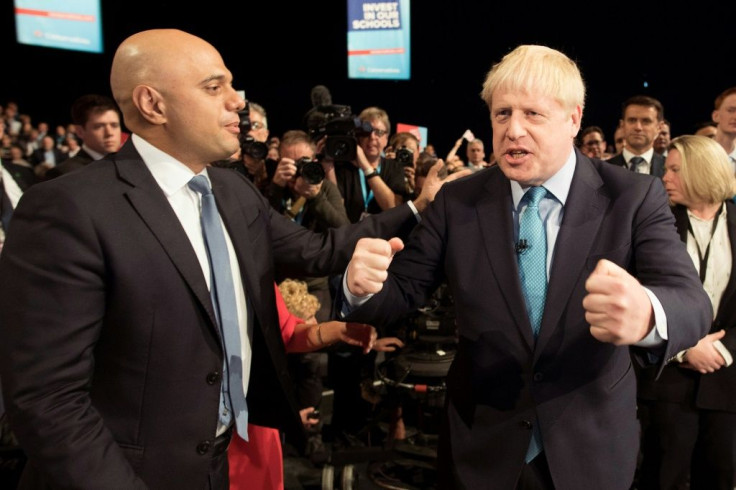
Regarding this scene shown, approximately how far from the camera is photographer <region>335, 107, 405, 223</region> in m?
4.00

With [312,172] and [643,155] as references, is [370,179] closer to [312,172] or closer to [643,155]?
[312,172]

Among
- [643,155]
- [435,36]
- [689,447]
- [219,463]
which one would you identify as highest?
[435,36]

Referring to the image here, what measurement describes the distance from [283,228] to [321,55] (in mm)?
13057

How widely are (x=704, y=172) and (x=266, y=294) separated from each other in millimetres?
2071

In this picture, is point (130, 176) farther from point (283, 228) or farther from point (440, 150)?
point (440, 150)

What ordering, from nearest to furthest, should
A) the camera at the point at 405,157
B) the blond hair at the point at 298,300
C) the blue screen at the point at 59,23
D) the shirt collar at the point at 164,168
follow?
1. the shirt collar at the point at 164,168
2. the blond hair at the point at 298,300
3. the camera at the point at 405,157
4. the blue screen at the point at 59,23

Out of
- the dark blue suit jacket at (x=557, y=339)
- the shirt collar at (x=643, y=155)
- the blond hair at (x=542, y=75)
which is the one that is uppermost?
the blond hair at (x=542, y=75)

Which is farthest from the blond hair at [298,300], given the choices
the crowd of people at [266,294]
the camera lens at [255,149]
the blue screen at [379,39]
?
the blue screen at [379,39]

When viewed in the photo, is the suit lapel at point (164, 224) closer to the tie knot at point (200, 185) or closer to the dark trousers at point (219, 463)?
the tie knot at point (200, 185)

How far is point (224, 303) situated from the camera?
4.94 ft

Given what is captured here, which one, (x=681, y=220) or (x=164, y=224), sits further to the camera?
(x=681, y=220)

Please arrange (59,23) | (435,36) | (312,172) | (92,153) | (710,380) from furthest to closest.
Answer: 1. (435,36)
2. (59,23)
3. (92,153)
4. (312,172)
5. (710,380)

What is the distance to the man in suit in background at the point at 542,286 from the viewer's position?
144 centimetres

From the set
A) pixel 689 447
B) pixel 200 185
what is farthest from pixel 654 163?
pixel 200 185
